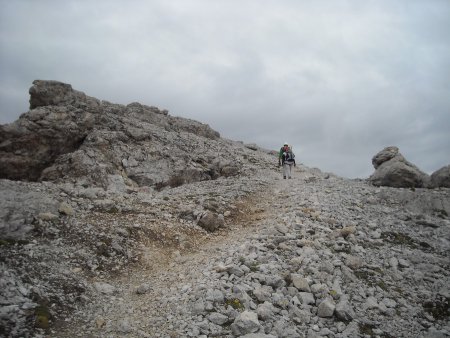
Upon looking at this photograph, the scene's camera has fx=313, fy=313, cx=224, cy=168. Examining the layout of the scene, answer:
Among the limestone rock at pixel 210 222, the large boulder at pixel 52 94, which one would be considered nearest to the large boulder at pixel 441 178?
the limestone rock at pixel 210 222

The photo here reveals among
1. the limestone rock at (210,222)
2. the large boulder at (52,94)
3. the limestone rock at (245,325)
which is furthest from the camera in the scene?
the large boulder at (52,94)

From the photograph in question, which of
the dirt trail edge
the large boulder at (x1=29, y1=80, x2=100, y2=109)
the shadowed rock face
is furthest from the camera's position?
the large boulder at (x1=29, y1=80, x2=100, y2=109)

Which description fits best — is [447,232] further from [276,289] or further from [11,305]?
[11,305]

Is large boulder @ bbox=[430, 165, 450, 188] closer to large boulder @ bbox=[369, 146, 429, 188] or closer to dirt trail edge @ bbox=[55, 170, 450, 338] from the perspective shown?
large boulder @ bbox=[369, 146, 429, 188]

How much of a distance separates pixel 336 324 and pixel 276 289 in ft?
7.41

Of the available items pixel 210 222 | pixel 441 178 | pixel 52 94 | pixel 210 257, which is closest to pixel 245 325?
pixel 210 257

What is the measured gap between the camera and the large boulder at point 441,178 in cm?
2728

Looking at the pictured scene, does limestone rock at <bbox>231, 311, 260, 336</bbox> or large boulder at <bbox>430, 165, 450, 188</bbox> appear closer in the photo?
limestone rock at <bbox>231, 311, 260, 336</bbox>

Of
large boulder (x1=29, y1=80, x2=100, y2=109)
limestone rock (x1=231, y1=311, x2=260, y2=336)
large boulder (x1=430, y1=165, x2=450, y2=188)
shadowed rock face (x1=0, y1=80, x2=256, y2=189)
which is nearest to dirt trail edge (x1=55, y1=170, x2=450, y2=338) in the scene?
limestone rock (x1=231, y1=311, x2=260, y2=336)

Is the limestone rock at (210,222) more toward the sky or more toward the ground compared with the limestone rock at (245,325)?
more toward the sky

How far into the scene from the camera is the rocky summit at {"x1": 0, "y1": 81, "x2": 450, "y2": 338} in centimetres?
987

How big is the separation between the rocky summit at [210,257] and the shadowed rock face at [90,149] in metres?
0.19

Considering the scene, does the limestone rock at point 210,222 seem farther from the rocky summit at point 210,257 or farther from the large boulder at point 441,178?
the large boulder at point 441,178

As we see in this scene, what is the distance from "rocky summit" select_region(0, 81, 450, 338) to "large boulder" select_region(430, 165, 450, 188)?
1775mm
